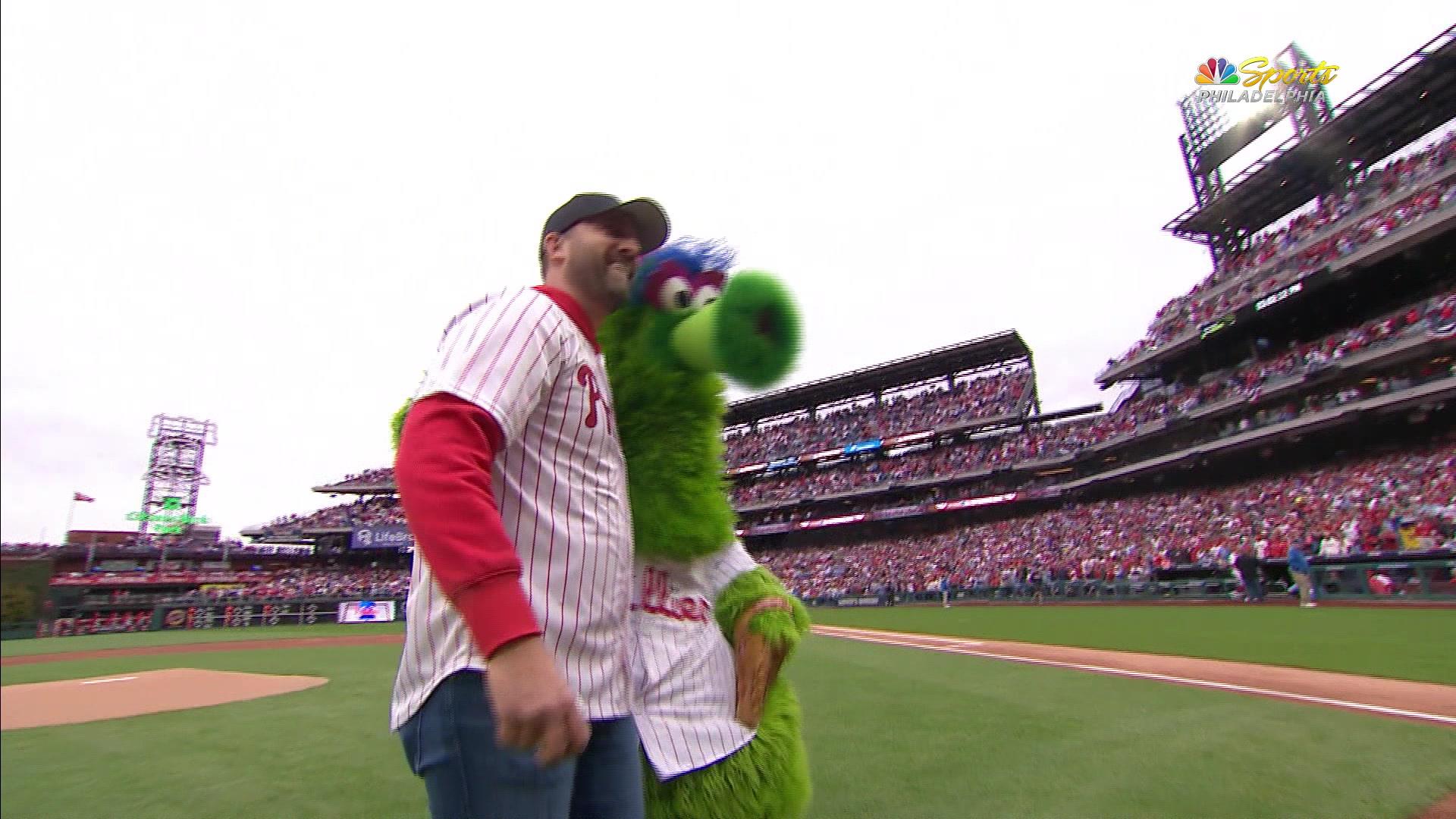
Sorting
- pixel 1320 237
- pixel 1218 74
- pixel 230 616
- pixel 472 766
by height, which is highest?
pixel 1218 74

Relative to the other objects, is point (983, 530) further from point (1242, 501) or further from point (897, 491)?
point (1242, 501)

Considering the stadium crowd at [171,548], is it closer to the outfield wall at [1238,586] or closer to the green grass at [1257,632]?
the outfield wall at [1238,586]

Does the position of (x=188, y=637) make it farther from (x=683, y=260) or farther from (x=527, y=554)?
(x=527, y=554)

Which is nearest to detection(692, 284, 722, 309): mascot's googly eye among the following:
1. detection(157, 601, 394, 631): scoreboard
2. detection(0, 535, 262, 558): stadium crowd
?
detection(157, 601, 394, 631): scoreboard

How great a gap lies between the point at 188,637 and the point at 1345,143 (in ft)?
135

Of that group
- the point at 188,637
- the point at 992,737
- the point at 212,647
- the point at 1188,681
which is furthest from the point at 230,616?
the point at 1188,681

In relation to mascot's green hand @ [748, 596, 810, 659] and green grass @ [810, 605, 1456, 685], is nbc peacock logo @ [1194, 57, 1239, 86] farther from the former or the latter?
mascot's green hand @ [748, 596, 810, 659]

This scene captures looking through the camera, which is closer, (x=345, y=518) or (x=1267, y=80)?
(x=1267, y=80)

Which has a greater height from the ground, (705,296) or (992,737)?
(705,296)

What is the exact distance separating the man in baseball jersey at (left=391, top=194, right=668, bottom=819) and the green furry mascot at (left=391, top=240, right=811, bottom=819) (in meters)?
0.25

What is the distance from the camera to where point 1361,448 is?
71.1 ft

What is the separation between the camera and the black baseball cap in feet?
5.53

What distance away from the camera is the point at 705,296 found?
2029mm

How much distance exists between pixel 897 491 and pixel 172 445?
184ft
